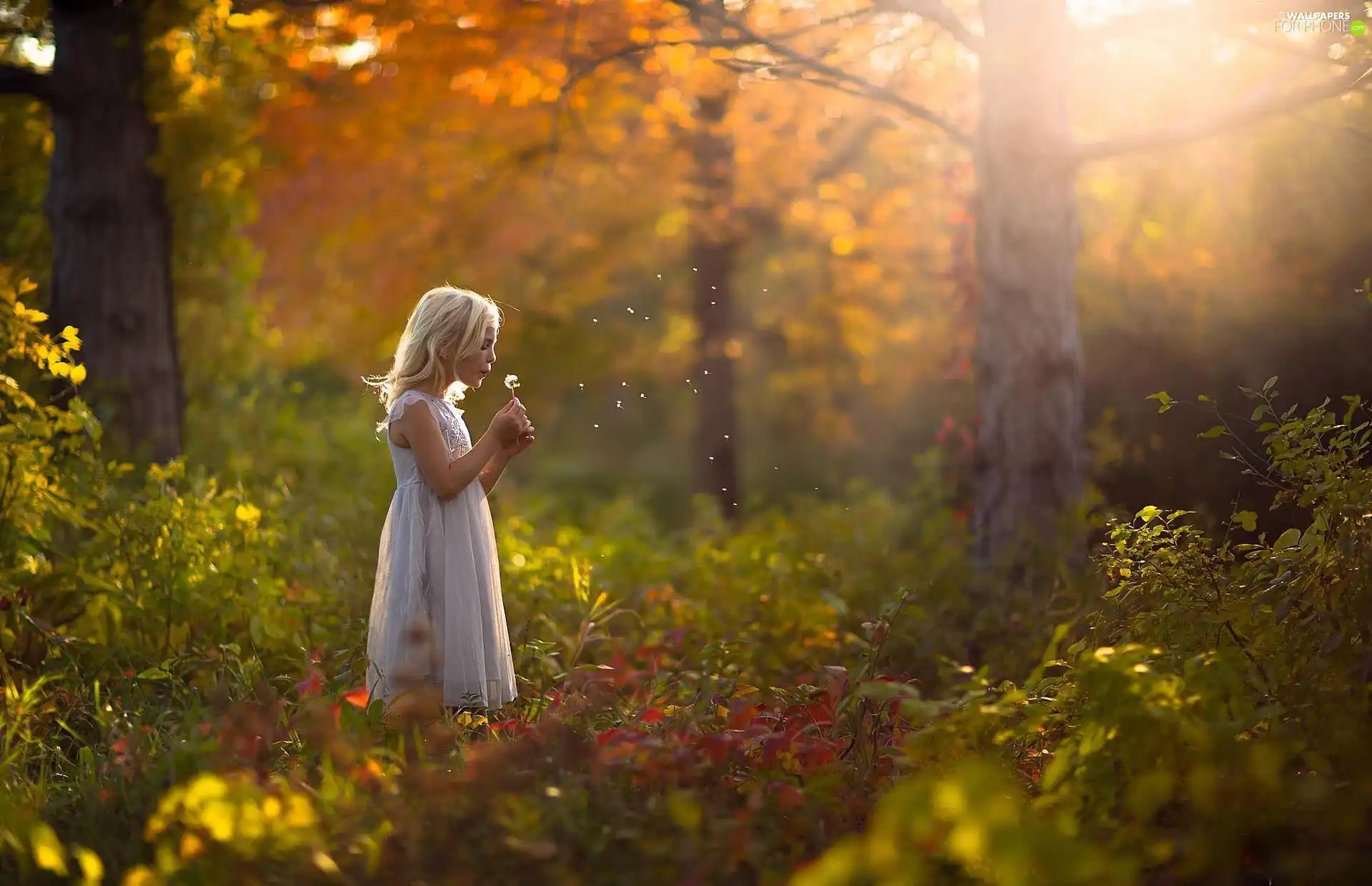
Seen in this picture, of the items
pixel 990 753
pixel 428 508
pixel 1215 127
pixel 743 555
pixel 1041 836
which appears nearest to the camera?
pixel 1041 836

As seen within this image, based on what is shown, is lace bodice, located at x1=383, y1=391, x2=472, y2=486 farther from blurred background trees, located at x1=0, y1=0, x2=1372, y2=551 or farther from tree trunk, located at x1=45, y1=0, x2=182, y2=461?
tree trunk, located at x1=45, y1=0, x2=182, y2=461

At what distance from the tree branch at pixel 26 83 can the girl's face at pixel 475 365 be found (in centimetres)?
420

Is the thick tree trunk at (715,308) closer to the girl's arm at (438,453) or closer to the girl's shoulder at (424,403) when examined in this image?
the girl's shoulder at (424,403)

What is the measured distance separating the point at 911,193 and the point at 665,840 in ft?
34.1

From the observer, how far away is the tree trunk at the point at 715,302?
11.4 m

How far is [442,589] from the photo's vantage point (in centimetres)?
380

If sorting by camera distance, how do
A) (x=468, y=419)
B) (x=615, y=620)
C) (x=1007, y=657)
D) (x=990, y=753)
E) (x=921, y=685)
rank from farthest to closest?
(x=468, y=419), (x=615, y=620), (x=921, y=685), (x=1007, y=657), (x=990, y=753)

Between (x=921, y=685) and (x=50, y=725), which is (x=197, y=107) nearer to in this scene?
(x=50, y=725)

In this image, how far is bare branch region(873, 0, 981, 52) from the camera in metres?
6.33

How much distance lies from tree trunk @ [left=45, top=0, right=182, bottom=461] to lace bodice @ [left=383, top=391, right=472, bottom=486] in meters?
3.44

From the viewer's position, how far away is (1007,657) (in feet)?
16.1

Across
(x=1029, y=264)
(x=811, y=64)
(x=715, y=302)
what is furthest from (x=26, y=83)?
(x=715, y=302)

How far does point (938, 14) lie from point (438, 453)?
400 centimetres

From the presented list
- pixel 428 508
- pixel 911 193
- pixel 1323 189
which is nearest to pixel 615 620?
pixel 428 508
